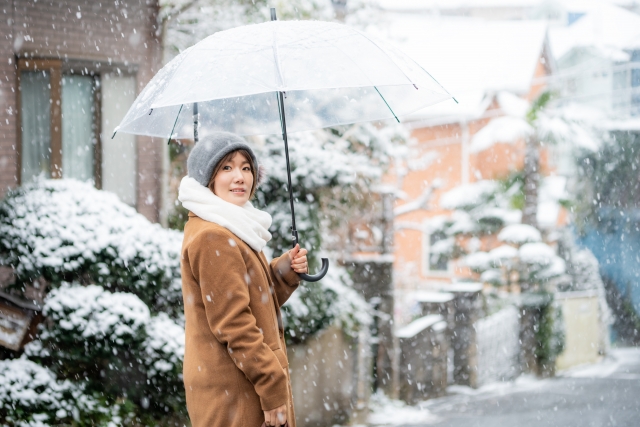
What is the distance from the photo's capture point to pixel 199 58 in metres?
3.21

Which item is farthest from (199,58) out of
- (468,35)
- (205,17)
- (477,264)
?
(468,35)

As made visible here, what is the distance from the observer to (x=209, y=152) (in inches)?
111

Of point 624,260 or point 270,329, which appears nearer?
point 270,329

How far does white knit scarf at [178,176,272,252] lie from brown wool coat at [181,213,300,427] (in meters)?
0.03

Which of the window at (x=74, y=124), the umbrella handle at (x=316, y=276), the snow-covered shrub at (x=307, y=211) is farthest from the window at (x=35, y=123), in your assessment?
the umbrella handle at (x=316, y=276)

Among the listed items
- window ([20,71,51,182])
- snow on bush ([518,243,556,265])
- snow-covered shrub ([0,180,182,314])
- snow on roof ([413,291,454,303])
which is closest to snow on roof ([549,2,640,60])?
snow on bush ([518,243,556,265])

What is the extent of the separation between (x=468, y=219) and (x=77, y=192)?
365 inches

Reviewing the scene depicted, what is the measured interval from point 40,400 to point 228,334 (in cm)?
279

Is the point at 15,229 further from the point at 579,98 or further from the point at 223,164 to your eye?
the point at 579,98

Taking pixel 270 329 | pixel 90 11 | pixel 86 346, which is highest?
pixel 90 11

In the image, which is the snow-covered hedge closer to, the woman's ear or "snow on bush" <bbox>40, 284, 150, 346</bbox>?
"snow on bush" <bbox>40, 284, 150, 346</bbox>

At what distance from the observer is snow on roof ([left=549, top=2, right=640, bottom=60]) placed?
2064 centimetres

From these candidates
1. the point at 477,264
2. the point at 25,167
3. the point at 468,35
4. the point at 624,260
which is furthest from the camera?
the point at 468,35

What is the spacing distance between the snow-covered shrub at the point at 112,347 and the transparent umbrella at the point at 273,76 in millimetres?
1693
